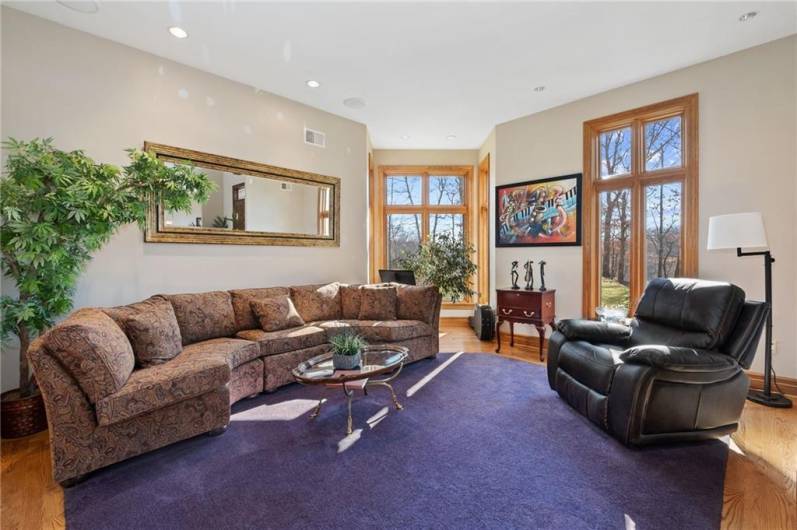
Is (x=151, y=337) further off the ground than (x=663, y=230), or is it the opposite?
(x=663, y=230)

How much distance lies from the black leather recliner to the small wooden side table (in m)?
1.45

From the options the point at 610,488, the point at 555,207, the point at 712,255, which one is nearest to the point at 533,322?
the point at 555,207

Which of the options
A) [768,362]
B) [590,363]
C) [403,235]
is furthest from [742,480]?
[403,235]

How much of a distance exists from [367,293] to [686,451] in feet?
10.2

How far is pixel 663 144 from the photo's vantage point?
12.5ft

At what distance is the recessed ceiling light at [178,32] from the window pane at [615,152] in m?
4.53

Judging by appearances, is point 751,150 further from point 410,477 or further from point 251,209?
point 251,209

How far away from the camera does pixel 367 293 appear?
4223 millimetres

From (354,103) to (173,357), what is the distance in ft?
11.2

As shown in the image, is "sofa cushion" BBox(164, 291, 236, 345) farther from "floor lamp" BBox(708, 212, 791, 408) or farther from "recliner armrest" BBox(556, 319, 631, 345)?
"floor lamp" BBox(708, 212, 791, 408)

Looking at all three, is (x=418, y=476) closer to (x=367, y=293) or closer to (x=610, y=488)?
(x=610, y=488)

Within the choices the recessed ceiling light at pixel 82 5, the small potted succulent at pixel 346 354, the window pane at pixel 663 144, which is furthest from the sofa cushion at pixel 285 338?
the window pane at pixel 663 144

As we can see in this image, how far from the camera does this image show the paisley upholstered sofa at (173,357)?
1.86m

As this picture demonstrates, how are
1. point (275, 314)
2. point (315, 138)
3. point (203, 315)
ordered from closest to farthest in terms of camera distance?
point (203, 315) < point (275, 314) < point (315, 138)
